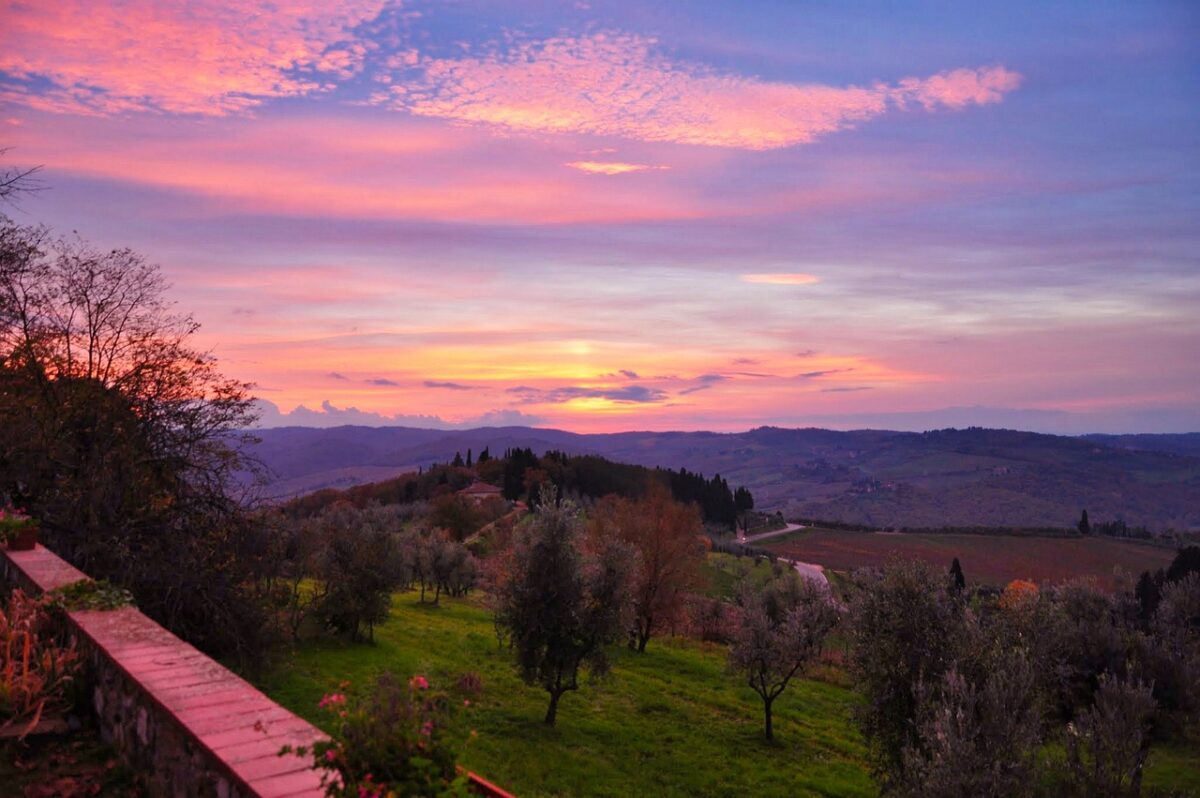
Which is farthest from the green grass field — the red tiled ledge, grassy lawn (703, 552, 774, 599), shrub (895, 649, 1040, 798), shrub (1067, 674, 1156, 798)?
grassy lawn (703, 552, 774, 599)

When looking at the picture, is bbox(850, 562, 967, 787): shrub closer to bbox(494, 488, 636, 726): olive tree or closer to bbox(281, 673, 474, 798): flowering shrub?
bbox(494, 488, 636, 726): olive tree

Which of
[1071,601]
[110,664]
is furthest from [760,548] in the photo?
[110,664]

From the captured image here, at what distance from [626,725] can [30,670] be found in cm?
2285

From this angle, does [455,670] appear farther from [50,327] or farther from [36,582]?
[36,582]

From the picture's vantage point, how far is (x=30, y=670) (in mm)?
8695

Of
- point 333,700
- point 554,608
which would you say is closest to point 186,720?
point 333,700

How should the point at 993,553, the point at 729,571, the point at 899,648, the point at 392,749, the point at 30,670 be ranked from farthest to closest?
the point at 993,553 < the point at 729,571 < the point at 899,648 < the point at 30,670 < the point at 392,749

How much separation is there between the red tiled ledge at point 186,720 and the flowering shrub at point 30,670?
33 centimetres

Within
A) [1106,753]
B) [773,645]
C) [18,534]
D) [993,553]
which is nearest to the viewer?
[18,534]

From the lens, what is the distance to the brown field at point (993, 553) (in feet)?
333

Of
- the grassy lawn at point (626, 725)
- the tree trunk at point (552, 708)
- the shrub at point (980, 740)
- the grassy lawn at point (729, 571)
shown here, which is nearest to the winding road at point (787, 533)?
the grassy lawn at point (729, 571)

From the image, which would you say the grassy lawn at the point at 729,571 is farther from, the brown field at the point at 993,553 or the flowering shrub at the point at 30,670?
the flowering shrub at the point at 30,670

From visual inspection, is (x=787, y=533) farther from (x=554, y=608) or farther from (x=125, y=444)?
(x=125, y=444)

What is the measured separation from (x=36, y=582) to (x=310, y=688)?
1413cm
